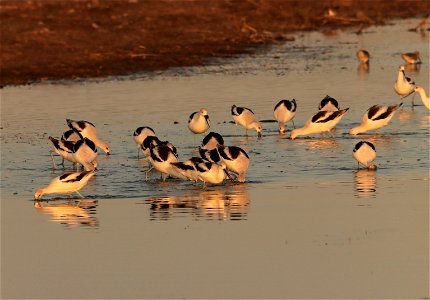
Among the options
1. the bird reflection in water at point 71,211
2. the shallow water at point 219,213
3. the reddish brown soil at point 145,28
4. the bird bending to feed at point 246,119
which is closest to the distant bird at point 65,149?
the shallow water at point 219,213

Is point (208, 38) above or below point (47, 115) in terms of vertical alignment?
above

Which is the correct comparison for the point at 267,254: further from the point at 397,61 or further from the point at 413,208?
the point at 397,61

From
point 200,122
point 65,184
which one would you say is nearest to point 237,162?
point 65,184

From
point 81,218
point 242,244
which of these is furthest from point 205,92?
point 242,244

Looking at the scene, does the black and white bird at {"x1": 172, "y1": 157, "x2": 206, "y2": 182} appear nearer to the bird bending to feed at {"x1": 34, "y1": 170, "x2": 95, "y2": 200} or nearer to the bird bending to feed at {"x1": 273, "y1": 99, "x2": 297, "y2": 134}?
the bird bending to feed at {"x1": 34, "y1": 170, "x2": 95, "y2": 200}

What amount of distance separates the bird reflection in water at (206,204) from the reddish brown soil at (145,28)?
14213 mm

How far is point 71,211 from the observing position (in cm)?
1588

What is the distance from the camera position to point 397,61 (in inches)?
1356

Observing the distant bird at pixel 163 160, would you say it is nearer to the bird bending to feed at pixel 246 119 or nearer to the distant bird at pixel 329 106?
the bird bending to feed at pixel 246 119

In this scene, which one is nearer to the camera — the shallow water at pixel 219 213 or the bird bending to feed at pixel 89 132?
the shallow water at pixel 219 213

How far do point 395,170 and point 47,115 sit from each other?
9.53 m

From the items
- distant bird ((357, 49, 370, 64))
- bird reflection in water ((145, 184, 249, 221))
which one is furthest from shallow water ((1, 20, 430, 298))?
distant bird ((357, 49, 370, 64))

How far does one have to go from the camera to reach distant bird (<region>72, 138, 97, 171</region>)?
61.3 ft

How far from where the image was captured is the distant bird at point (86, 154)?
18688 mm
